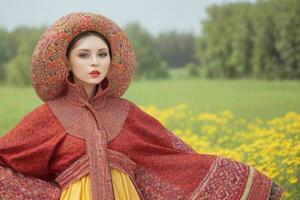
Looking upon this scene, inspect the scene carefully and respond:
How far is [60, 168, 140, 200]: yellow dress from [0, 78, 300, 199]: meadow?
1.30 m

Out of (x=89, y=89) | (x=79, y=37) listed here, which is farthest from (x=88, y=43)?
(x=89, y=89)

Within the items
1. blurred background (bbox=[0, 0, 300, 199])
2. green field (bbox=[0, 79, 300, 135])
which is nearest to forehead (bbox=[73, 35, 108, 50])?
blurred background (bbox=[0, 0, 300, 199])

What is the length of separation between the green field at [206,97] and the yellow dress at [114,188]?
6.33ft

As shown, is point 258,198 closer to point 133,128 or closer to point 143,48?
point 133,128

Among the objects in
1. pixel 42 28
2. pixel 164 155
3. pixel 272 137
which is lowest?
pixel 272 137

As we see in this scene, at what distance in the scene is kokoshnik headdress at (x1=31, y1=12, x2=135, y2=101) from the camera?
82.6 inches

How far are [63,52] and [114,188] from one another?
1.57 feet

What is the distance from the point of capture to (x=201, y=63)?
4.47 m

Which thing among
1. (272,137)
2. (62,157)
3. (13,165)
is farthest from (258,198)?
(272,137)

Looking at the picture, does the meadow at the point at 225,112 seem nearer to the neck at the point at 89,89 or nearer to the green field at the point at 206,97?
the green field at the point at 206,97

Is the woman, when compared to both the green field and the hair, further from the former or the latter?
the green field

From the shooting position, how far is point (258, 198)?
87.4 inches

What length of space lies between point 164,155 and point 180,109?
6.44 feet

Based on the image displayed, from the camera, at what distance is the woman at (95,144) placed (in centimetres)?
210
